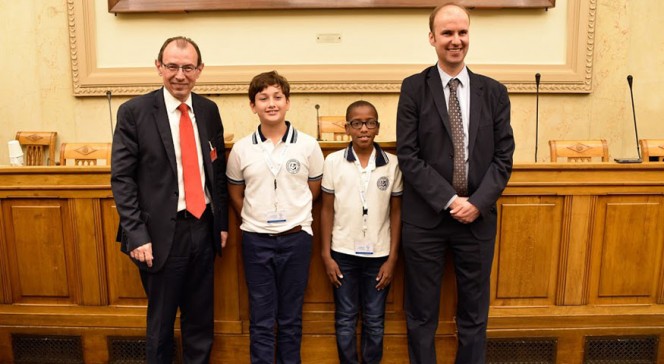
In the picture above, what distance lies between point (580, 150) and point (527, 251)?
1383 mm

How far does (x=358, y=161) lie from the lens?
7.42 feet

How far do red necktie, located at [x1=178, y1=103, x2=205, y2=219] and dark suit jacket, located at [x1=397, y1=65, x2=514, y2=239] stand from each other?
0.79 metres

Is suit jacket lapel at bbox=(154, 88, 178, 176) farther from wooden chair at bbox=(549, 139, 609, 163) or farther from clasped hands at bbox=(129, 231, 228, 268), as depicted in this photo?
wooden chair at bbox=(549, 139, 609, 163)

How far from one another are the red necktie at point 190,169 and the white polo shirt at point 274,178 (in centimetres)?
18

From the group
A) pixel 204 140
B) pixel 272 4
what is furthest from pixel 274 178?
pixel 272 4

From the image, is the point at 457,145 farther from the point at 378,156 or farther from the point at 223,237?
the point at 223,237

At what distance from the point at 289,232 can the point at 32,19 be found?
355 cm

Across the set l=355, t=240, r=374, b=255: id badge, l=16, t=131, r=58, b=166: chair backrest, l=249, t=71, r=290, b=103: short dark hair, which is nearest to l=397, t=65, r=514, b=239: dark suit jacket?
l=355, t=240, r=374, b=255: id badge

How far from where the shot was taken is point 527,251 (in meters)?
2.46

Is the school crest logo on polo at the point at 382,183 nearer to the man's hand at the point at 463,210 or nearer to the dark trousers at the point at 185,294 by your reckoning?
the man's hand at the point at 463,210

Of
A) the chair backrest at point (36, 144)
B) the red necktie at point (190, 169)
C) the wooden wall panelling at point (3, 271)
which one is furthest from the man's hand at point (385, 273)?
the chair backrest at point (36, 144)

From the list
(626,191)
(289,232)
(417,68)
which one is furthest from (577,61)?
(289,232)

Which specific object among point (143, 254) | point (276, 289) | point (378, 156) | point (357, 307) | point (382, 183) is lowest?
point (357, 307)

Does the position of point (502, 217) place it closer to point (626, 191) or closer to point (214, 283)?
point (626, 191)
